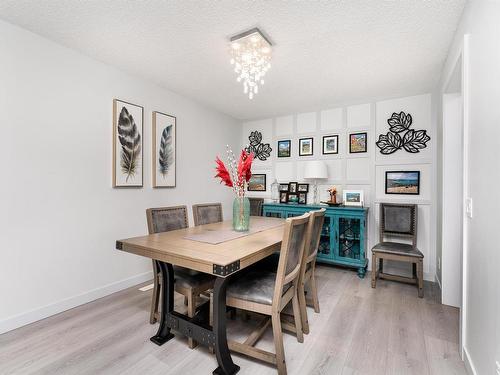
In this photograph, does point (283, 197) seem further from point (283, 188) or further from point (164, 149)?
point (164, 149)

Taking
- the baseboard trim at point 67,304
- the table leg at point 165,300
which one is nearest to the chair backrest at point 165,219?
the table leg at point 165,300

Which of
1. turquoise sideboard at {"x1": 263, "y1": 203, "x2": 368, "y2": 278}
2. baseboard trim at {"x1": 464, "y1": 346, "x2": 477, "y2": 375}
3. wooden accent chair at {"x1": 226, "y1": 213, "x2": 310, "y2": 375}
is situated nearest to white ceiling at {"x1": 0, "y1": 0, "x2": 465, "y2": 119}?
wooden accent chair at {"x1": 226, "y1": 213, "x2": 310, "y2": 375}

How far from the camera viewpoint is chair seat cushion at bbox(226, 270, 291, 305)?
1.63 m

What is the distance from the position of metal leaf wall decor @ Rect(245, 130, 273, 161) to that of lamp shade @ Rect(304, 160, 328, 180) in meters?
0.96

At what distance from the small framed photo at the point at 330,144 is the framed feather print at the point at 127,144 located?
2684mm

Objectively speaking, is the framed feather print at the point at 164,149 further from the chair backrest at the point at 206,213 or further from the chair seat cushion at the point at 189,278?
the chair seat cushion at the point at 189,278

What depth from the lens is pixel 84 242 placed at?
253 cm

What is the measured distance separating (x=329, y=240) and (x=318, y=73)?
2.21 m

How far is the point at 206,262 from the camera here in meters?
1.37

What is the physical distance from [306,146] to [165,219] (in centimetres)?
270

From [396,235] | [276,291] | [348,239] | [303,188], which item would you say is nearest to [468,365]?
[276,291]

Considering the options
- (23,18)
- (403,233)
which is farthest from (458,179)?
(23,18)

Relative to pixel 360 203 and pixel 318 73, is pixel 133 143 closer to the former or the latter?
pixel 318 73

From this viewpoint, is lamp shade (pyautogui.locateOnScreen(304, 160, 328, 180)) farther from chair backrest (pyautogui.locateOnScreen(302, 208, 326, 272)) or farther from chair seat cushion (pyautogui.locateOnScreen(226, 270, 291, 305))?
chair seat cushion (pyautogui.locateOnScreen(226, 270, 291, 305))
